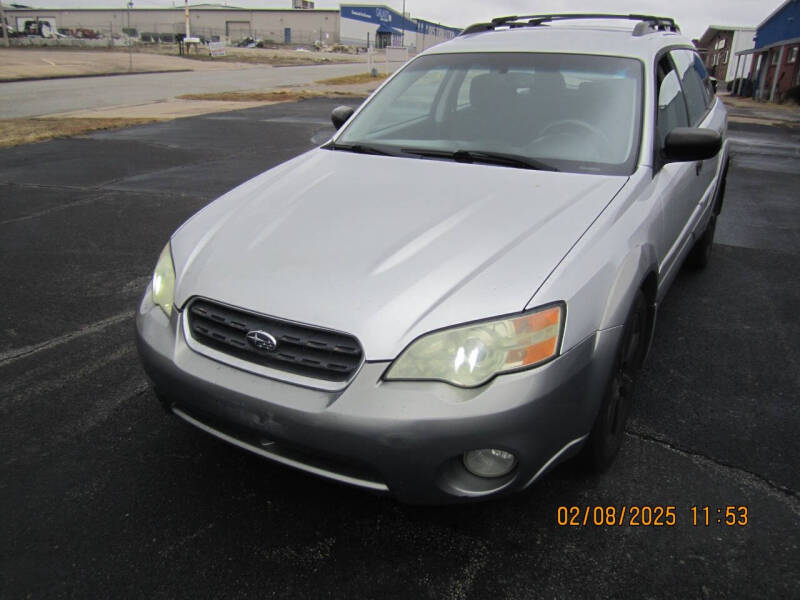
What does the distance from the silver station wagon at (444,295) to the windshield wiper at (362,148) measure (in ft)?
0.07

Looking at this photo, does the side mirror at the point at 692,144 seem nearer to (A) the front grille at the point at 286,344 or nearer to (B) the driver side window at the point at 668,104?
(B) the driver side window at the point at 668,104

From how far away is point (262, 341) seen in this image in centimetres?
211

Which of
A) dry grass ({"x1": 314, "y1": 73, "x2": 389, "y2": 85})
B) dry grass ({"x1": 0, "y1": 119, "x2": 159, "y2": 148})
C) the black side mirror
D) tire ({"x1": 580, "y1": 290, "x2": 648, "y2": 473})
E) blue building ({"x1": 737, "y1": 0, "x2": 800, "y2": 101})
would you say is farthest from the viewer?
dry grass ({"x1": 314, "y1": 73, "x2": 389, "y2": 85})

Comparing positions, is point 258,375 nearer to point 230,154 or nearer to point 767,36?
point 230,154

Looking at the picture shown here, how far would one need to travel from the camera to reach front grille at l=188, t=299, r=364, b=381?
2.03m

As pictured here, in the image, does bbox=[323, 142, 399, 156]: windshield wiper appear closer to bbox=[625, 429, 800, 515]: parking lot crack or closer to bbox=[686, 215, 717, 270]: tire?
bbox=[625, 429, 800, 515]: parking lot crack

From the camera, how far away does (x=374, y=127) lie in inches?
143

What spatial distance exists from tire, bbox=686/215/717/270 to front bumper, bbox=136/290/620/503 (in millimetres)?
3074

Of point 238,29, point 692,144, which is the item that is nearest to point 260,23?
point 238,29

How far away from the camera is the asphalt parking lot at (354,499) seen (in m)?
2.12

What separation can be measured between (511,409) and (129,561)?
1.37 metres

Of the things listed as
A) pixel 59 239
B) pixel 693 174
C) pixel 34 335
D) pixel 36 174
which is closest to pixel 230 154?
pixel 36 174
